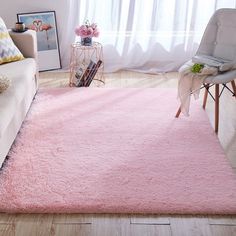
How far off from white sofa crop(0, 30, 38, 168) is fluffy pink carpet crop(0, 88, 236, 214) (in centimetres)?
13

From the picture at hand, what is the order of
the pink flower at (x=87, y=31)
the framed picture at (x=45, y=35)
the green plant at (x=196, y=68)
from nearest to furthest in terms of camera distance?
the green plant at (x=196, y=68)
the pink flower at (x=87, y=31)
the framed picture at (x=45, y=35)

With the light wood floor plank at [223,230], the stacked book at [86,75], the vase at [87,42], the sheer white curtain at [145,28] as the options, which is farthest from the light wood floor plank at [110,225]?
the sheer white curtain at [145,28]

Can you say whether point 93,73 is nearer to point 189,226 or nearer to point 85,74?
point 85,74

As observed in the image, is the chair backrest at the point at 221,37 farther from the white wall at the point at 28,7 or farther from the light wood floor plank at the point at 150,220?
the white wall at the point at 28,7

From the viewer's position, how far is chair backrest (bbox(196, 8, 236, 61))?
3097 millimetres

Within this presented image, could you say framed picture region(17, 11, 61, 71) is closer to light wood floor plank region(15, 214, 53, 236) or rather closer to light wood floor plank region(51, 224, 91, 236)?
light wood floor plank region(15, 214, 53, 236)

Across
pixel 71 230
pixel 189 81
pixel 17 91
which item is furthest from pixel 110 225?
pixel 189 81

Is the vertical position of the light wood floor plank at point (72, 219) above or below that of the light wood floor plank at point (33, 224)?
above

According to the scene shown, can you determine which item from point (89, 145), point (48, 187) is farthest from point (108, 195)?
point (89, 145)

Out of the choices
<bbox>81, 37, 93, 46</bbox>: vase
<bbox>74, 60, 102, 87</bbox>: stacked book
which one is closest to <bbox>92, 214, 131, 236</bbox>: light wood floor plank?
<bbox>74, 60, 102, 87</bbox>: stacked book

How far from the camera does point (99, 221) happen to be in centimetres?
207

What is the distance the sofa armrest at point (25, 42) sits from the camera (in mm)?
3336

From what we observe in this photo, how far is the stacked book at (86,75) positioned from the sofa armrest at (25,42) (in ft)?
1.80

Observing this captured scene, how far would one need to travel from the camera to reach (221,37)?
3.16m
